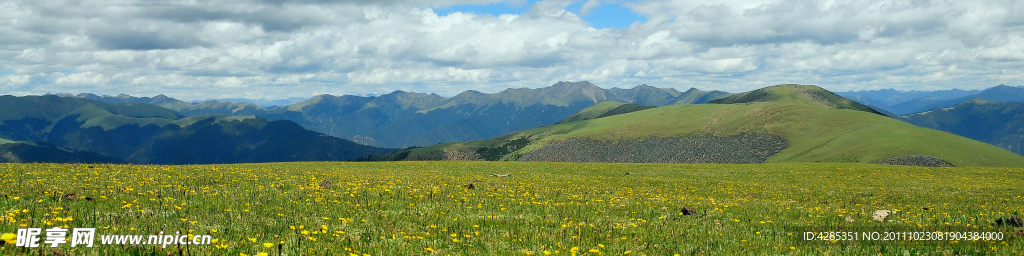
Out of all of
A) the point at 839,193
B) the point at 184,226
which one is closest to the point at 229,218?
the point at 184,226

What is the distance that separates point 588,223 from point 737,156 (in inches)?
7850

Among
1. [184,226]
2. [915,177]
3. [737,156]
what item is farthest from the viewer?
[737,156]

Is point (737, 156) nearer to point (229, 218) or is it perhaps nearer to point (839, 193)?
point (839, 193)

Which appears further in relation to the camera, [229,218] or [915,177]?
[915,177]

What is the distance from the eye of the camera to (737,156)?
193875 millimetres

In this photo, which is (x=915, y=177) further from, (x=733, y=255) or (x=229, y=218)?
(x=229, y=218)

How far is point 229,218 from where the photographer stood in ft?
38.9

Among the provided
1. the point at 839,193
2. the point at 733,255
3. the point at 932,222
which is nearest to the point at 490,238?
the point at 733,255

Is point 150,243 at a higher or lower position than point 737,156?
higher

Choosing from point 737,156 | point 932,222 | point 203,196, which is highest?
point 203,196

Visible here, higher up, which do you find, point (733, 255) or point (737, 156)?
point (733, 255)

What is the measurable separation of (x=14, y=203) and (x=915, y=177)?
57.7 meters

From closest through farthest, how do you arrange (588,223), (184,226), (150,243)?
(150,243)
(184,226)
(588,223)

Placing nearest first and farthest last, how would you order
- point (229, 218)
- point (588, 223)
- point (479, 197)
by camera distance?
point (229, 218) → point (588, 223) → point (479, 197)
